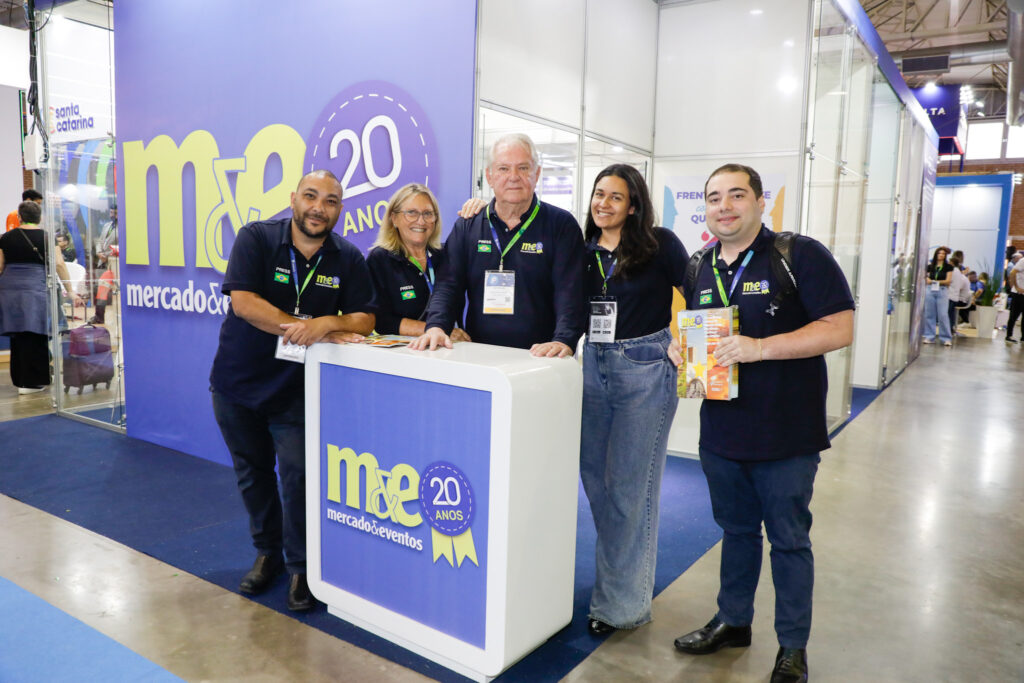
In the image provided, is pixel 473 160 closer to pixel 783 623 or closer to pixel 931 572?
pixel 783 623

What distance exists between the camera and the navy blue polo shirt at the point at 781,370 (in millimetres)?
2055

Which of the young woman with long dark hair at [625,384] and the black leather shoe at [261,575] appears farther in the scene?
the black leather shoe at [261,575]

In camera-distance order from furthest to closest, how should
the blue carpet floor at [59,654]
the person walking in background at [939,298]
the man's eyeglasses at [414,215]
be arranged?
1. the person walking in background at [939,298]
2. the man's eyeglasses at [414,215]
3. the blue carpet floor at [59,654]

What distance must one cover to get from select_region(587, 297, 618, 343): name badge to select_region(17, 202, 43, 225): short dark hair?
5839 mm

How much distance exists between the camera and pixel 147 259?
4742mm

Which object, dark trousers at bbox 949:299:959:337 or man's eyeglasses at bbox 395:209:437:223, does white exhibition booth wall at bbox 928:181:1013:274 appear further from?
man's eyeglasses at bbox 395:209:437:223

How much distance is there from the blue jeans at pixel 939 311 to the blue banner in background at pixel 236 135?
1153cm

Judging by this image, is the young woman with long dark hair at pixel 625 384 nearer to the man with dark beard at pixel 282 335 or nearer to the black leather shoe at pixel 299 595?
the man with dark beard at pixel 282 335

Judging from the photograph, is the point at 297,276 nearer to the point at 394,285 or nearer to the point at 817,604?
the point at 394,285

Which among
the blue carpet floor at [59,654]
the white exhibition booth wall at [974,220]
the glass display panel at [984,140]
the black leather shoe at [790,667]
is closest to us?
the blue carpet floor at [59,654]

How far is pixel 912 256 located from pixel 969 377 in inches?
63.0

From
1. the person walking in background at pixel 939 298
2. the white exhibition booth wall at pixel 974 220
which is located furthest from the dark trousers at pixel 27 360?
the white exhibition booth wall at pixel 974 220

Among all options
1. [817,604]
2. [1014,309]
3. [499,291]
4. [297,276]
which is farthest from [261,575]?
[1014,309]

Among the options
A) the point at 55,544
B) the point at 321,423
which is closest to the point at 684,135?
the point at 321,423
